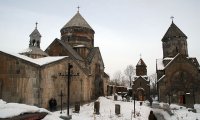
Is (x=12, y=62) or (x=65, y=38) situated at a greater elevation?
(x=65, y=38)

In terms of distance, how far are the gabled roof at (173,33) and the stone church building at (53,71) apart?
12985 mm

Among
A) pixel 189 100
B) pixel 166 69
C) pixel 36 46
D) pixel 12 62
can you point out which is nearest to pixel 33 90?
pixel 12 62

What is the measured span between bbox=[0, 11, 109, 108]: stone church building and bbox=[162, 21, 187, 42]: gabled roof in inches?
511

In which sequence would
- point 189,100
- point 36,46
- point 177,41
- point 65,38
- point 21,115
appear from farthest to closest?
point 177,41, point 65,38, point 36,46, point 189,100, point 21,115

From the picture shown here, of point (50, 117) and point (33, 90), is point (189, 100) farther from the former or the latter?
point (50, 117)

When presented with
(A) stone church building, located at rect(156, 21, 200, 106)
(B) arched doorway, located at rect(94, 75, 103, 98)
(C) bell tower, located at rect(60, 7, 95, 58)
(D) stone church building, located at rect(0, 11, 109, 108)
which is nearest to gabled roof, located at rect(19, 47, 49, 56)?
(D) stone church building, located at rect(0, 11, 109, 108)

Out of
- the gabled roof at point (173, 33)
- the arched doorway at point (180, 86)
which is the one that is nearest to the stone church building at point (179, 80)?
the arched doorway at point (180, 86)

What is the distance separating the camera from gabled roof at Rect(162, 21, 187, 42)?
36.1m

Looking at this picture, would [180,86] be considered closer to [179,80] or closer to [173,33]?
[179,80]

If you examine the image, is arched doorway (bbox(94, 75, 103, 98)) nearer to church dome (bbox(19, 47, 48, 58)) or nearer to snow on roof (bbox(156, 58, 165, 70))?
church dome (bbox(19, 47, 48, 58))

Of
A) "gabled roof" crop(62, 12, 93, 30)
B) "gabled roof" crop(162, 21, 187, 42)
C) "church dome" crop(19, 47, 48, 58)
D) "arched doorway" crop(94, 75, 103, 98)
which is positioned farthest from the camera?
"gabled roof" crop(162, 21, 187, 42)

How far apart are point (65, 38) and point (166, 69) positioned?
55.8 ft

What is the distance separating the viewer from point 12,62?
1822cm

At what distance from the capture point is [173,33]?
1433 inches
